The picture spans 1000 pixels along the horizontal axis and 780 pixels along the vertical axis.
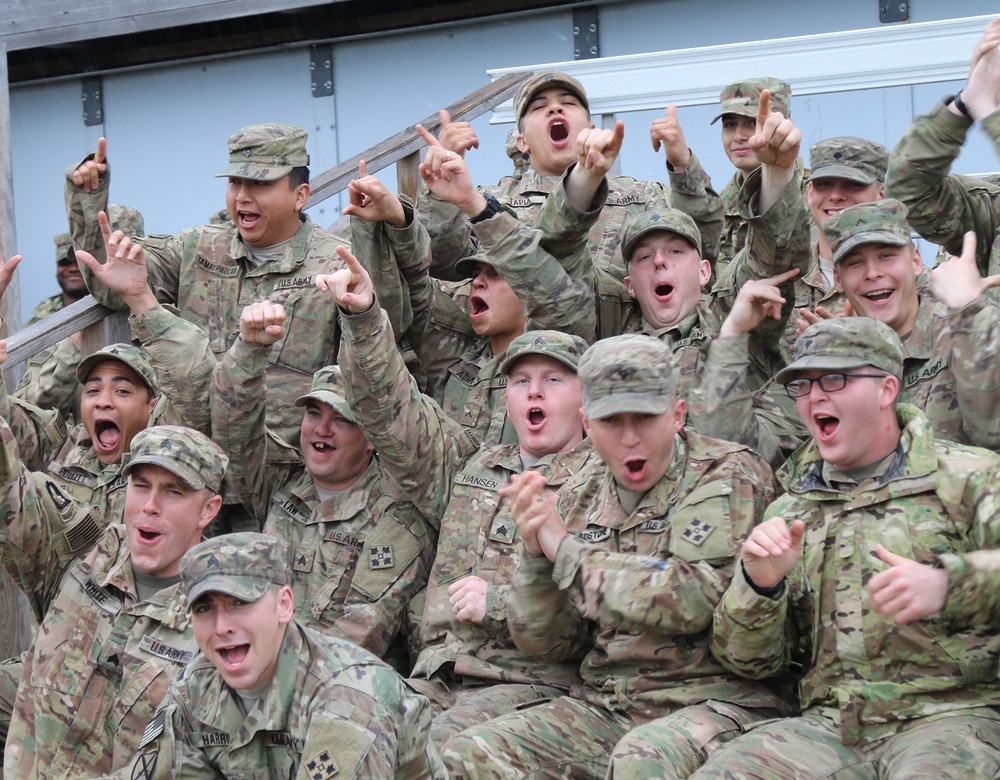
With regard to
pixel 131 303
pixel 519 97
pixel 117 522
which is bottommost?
pixel 117 522

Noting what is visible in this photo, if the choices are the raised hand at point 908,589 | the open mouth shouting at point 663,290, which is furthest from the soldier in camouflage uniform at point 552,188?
the raised hand at point 908,589

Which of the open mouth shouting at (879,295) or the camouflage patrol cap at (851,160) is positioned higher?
the camouflage patrol cap at (851,160)

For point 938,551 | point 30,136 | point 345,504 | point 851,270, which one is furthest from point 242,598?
point 30,136

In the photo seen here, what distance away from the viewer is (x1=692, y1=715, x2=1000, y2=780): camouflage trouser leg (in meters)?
3.85

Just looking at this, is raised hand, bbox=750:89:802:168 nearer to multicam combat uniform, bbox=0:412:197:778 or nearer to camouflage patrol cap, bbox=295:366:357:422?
camouflage patrol cap, bbox=295:366:357:422

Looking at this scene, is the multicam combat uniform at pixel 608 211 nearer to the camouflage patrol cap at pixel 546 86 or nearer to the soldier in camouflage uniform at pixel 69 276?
the camouflage patrol cap at pixel 546 86

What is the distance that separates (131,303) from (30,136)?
459cm

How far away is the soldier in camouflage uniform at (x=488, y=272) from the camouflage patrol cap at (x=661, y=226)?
15 centimetres

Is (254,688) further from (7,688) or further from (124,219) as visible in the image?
(124,219)

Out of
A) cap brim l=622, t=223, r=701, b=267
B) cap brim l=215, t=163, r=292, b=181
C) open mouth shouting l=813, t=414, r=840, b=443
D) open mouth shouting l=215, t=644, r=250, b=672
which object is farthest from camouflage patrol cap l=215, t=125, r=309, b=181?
open mouth shouting l=813, t=414, r=840, b=443

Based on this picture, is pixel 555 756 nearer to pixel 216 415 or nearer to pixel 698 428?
pixel 698 428

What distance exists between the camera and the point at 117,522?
550cm

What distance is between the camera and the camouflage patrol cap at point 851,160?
5.74m

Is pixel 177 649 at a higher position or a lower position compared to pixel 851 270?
lower
